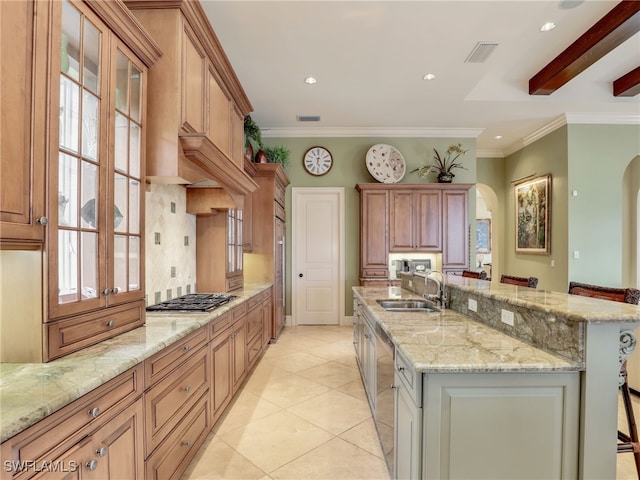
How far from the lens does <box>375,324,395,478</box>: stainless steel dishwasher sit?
1809 mm

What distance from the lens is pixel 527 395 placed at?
132 cm

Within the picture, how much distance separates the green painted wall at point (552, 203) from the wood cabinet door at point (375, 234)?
267cm

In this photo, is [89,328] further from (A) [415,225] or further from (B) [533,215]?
(B) [533,215]

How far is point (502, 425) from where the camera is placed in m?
1.31

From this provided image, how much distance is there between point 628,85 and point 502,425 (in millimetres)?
5033

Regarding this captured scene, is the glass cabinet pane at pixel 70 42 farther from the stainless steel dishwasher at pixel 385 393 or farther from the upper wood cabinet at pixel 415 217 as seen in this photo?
the upper wood cabinet at pixel 415 217

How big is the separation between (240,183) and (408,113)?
3095 millimetres

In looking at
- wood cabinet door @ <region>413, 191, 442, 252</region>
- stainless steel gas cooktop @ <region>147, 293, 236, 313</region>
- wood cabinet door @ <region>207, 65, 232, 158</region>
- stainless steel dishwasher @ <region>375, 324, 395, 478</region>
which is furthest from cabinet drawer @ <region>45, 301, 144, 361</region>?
wood cabinet door @ <region>413, 191, 442, 252</region>

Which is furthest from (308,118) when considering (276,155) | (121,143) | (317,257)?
(121,143)

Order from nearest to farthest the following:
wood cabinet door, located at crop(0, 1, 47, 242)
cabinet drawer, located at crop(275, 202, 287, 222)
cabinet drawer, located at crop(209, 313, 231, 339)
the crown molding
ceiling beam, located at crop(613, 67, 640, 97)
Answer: wood cabinet door, located at crop(0, 1, 47, 242), cabinet drawer, located at crop(209, 313, 231, 339), ceiling beam, located at crop(613, 67, 640, 97), cabinet drawer, located at crop(275, 202, 287, 222), the crown molding

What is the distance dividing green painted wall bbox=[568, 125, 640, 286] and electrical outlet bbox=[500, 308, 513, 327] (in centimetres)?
411

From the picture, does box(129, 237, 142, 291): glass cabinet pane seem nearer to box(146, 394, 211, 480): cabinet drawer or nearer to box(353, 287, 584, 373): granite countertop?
box(146, 394, 211, 480): cabinet drawer

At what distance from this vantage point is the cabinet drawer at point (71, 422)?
88 centimetres

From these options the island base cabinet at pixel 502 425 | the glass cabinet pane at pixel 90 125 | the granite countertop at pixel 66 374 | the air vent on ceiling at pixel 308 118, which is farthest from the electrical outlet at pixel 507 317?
the air vent on ceiling at pixel 308 118
